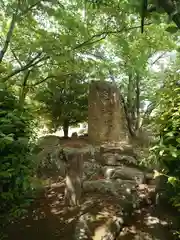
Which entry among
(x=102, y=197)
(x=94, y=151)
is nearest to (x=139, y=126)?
(x=94, y=151)

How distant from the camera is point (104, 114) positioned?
986cm

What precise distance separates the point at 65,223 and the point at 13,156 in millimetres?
2241

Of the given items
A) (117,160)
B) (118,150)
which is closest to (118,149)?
(118,150)

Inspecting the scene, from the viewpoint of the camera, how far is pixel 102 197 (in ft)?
16.5

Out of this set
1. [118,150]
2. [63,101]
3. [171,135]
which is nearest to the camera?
[171,135]

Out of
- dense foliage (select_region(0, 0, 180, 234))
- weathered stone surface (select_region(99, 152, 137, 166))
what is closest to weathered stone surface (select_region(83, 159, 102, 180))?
weathered stone surface (select_region(99, 152, 137, 166))

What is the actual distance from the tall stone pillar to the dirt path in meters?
4.72

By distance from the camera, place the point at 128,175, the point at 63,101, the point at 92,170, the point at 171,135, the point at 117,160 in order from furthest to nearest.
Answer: the point at 63,101
the point at 117,160
the point at 92,170
the point at 128,175
the point at 171,135

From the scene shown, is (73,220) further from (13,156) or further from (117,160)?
(117,160)

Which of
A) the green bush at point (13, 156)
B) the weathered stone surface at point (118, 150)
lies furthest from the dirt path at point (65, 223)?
the weathered stone surface at point (118, 150)

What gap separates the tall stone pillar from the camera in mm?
9711

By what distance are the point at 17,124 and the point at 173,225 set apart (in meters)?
2.84

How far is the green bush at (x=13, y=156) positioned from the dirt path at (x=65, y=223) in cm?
123

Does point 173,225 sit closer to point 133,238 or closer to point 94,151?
point 133,238
